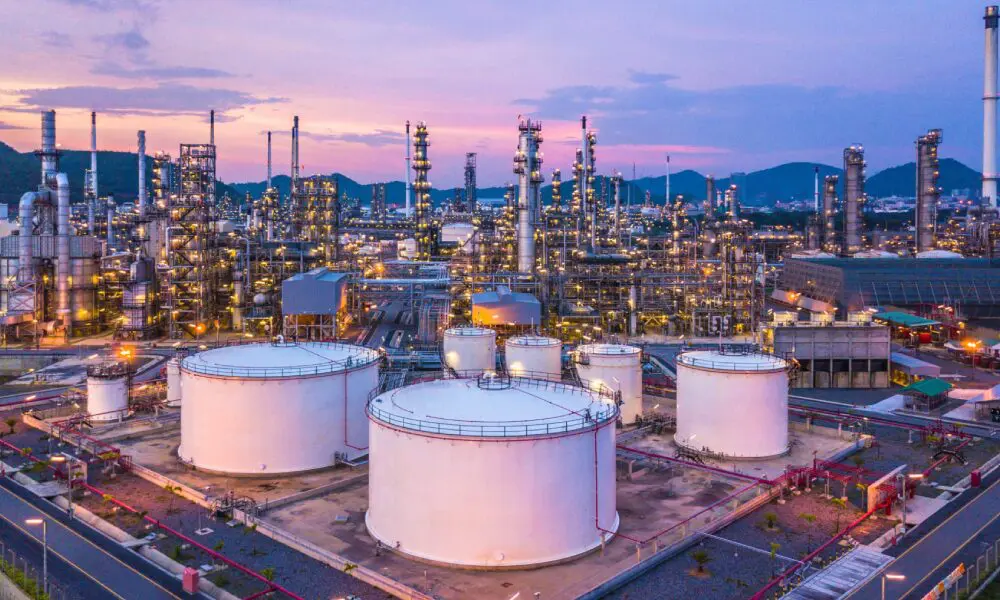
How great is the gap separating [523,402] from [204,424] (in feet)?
43.4

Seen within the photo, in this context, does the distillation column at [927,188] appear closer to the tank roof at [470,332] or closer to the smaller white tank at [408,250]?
the smaller white tank at [408,250]

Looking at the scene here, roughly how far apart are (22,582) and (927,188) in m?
91.9

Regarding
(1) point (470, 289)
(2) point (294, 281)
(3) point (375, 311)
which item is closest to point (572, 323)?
(1) point (470, 289)

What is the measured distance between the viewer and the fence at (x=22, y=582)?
63.9 feet

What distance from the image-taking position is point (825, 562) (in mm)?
21688

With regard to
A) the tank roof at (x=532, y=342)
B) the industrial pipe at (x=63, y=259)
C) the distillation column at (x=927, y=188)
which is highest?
the distillation column at (x=927, y=188)

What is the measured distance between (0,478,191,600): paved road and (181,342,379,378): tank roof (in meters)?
6.76

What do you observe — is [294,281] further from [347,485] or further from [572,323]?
[347,485]

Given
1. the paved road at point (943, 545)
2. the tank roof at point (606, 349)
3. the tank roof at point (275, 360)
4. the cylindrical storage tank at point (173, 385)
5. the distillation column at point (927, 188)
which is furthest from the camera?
the distillation column at point (927, 188)

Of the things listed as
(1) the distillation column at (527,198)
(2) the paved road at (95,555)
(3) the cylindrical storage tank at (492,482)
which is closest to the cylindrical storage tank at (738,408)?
(3) the cylindrical storage tank at (492,482)

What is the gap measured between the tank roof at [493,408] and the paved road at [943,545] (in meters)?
8.12

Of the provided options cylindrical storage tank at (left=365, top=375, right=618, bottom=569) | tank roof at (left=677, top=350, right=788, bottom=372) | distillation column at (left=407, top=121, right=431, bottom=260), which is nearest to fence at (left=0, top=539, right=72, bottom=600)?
cylindrical storage tank at (left=365, top=375, right=618, bottom=569)

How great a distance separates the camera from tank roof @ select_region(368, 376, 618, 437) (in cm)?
2098

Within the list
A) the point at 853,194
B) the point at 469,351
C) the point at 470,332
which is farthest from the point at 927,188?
the point at 469,351
